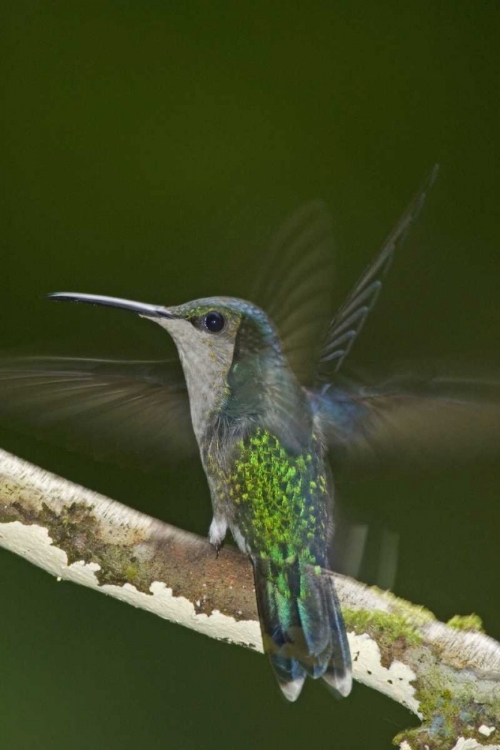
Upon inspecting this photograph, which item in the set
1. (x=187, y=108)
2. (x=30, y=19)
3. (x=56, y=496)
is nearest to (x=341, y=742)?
(x=56, y=496)

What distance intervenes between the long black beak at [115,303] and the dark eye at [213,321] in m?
0.06

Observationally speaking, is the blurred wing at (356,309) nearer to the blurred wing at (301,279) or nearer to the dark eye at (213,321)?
the blurred wing at (301,279)

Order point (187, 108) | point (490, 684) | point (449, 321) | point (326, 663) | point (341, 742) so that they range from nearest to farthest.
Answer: point (490, 684) < point (326, 663) < point (341, 742) < point (449, 321) < point (187, 108)

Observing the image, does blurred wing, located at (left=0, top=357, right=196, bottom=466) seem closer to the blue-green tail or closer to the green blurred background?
the blue-green tail

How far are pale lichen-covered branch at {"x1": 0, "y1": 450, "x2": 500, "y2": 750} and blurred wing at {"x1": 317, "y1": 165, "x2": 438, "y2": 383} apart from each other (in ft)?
1.34

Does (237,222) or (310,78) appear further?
(310,78)

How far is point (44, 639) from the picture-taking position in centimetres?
320

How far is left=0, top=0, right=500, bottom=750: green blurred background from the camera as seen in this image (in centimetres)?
316

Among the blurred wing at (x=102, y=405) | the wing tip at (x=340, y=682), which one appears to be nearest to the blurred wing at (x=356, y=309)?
the blurred wing at (x=102, y=405)

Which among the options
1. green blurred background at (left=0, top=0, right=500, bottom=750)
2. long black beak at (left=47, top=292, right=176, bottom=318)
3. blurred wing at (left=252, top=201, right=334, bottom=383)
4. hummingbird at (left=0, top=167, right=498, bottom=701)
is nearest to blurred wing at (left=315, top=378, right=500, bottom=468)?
hummingbird at (left=0, top=167, right=498, bottom=701)

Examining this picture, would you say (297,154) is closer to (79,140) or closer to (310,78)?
(310,78)

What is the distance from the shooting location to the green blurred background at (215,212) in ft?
10.4

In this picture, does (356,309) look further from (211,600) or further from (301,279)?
(211,600)

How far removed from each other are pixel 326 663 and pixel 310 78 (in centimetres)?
265
